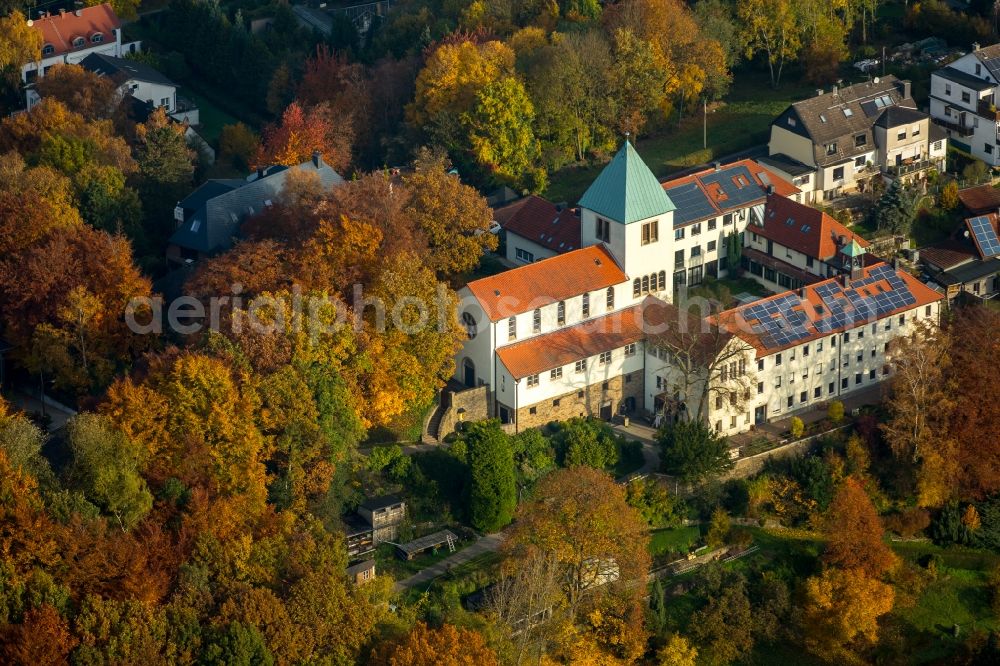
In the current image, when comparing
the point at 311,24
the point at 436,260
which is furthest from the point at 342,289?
the point at 311,24

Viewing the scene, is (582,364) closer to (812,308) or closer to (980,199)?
(812,308)

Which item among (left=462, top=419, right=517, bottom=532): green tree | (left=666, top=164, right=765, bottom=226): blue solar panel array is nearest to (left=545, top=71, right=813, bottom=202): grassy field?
(left=666, top=164, right=765, bottom=226): blue solar panel array

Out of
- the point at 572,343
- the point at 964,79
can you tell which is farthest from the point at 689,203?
the point at 964,79

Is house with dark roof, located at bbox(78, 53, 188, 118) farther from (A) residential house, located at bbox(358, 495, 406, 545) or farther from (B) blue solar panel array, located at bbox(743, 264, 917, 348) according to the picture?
(B) blue solar panel array, located at bbox(743, 264, 917, 348)

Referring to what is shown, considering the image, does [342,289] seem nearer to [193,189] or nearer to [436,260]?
[436,260]

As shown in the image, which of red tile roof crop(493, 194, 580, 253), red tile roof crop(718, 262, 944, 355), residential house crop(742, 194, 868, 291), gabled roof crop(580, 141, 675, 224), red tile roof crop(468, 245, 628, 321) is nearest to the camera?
red tile roof crop(468, 245, 628, 321)

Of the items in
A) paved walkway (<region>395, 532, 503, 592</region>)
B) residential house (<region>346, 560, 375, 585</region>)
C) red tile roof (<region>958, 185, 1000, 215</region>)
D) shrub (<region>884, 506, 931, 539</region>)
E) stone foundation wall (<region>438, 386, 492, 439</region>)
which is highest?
red tile roof (<region>958, 185, 1000, 215</region>)
